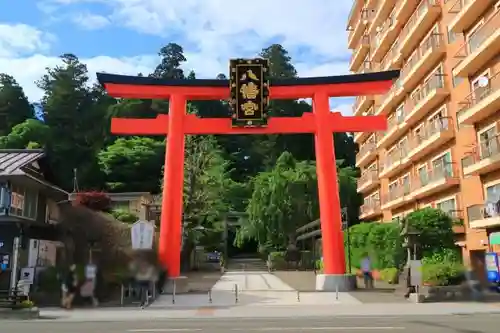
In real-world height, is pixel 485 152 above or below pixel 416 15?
below

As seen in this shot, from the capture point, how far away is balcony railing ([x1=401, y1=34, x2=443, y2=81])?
32.4 m

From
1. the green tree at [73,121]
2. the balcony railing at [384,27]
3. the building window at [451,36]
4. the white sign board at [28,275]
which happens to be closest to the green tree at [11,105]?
the green tree at [73,121]

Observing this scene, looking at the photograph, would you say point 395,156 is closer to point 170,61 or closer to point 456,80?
point 456,80

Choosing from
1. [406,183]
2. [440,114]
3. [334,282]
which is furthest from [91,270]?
[406,183]

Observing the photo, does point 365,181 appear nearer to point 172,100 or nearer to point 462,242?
point 462,242

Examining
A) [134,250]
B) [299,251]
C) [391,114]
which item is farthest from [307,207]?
[134,250]

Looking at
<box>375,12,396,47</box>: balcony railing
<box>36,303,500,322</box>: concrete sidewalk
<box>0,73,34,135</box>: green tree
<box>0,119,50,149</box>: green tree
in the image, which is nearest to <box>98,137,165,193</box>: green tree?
<box>0,119,50,149</box>: green tree

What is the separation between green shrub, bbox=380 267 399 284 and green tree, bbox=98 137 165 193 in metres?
34.8

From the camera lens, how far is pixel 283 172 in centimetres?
5009

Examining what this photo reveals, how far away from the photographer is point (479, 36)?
26.2 meters

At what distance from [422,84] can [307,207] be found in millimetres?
16535

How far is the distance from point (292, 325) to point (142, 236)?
7279 mm

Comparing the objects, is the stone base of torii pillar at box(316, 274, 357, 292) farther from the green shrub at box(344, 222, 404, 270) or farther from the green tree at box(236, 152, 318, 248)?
the green tree at box(236, 152, 318, 248)

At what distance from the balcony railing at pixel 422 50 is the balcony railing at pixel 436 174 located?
7867 mm
